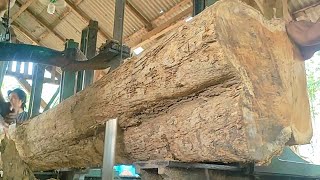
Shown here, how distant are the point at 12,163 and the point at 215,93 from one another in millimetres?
1935

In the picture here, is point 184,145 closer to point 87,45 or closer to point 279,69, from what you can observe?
point 279,69

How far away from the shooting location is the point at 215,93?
1.30 metres

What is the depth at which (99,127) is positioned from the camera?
197 centimetres

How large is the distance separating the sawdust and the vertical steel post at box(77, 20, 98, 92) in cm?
157

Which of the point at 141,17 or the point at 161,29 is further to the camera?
the point at 141,17

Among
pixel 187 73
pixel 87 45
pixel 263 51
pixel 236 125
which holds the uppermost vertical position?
pixel 87 45

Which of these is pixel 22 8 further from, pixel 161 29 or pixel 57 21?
pixel 161 29

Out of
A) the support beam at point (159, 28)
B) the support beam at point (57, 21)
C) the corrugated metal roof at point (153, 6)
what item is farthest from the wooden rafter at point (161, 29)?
the support beam at point (57, 21)

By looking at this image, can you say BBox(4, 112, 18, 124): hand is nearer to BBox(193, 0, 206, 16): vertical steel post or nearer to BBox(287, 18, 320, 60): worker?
BBox(193, 0, 206, 16): vertical steel post

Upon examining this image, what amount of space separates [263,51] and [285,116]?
0.88ft

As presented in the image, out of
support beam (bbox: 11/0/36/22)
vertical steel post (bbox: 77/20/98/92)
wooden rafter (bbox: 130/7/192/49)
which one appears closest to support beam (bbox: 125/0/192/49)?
wooden rafter (bbox: 130/7/192/49)

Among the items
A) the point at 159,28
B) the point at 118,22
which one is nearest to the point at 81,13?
the point at 159,28

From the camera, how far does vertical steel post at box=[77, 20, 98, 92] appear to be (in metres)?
4.19

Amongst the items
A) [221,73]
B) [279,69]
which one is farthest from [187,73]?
[279,69]
